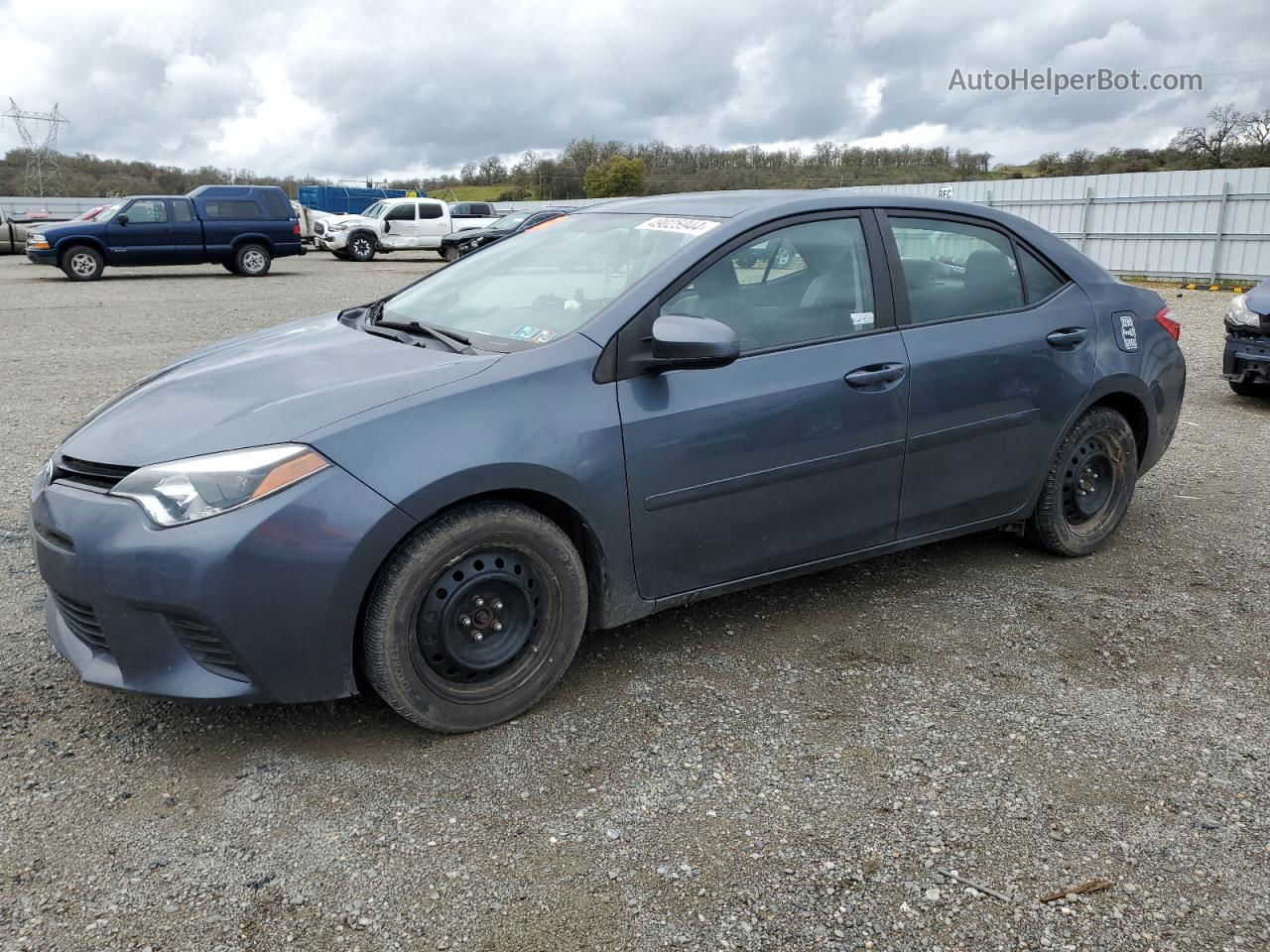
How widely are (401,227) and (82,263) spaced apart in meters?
10.3

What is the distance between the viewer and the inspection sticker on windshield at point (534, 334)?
10.5 ft

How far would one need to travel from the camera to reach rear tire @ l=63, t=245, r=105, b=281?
2039 centimetres

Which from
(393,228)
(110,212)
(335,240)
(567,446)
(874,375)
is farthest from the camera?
(393,228)

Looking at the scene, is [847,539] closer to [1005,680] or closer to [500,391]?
[1005,680]

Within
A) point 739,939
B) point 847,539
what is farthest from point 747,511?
point 739,939

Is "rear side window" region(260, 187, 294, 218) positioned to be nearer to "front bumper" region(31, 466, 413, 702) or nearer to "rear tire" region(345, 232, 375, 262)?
"rear tire" region(345, 232, 375, 262)

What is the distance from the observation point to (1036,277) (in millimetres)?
4195

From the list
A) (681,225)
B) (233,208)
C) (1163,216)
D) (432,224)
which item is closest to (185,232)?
(233,208)

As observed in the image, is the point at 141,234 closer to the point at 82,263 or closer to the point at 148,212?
the point at 148,212

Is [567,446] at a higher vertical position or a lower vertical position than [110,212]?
lower

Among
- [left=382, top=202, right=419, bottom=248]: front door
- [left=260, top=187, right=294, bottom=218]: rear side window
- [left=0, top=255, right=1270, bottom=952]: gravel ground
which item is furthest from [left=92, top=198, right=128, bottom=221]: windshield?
[left=0, top=255, right=1270, bottom=952]: gravel ground

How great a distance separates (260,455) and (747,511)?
1540 mm

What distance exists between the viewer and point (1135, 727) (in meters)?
3.10

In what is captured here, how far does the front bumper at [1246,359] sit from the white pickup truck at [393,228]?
2460 cm
